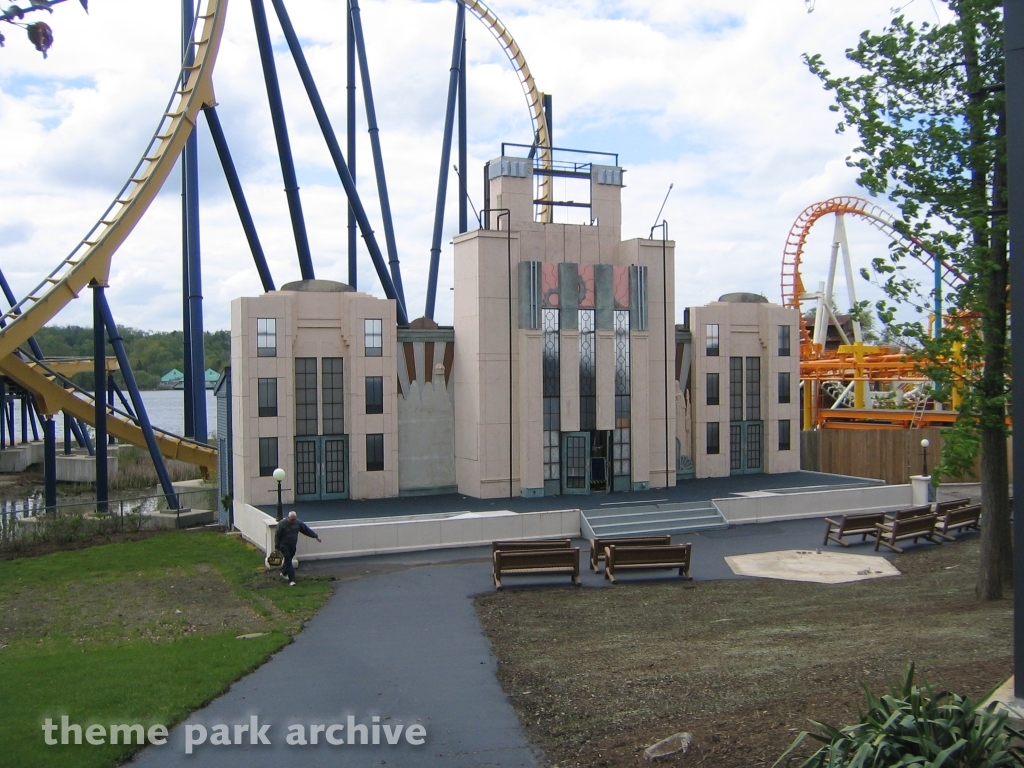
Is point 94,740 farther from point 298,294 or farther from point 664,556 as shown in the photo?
point 298,294

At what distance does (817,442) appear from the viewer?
32188 millimetres

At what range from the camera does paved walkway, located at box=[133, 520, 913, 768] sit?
8273 mm

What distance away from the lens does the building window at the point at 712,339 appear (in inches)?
1134

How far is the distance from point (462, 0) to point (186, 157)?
39.1ft

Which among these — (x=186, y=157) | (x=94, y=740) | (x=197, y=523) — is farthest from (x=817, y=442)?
(x=94, y=740)

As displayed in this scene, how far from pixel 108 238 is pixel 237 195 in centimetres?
512

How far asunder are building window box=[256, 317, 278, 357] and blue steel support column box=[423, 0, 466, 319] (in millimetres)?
10604

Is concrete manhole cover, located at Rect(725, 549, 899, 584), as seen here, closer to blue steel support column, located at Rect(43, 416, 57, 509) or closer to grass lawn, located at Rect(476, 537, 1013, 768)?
grass lawn, located at Rect(476, 537, 1013, 768)

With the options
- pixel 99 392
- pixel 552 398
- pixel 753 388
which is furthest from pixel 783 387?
pixel 99 392

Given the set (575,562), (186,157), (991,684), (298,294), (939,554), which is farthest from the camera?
(186,157)

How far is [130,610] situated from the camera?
50.3 ft

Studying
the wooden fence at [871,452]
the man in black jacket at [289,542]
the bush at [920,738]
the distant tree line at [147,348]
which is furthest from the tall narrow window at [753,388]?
the distant tree line at [147,348]

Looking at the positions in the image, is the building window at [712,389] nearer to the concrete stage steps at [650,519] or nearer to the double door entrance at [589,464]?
the double door entrance at [589,464]

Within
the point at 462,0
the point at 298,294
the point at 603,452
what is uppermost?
the point at 462,0
